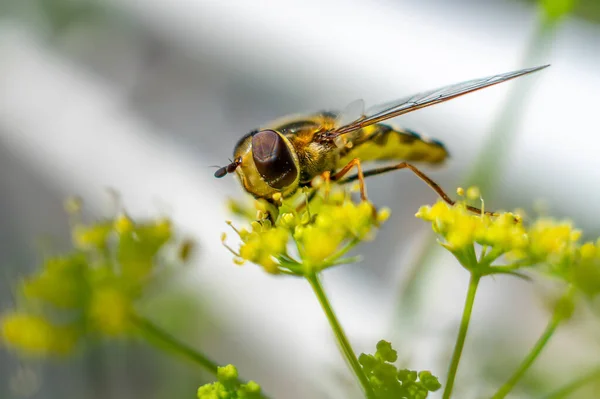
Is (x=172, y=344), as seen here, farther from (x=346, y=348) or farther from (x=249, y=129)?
(x=249, y=129)

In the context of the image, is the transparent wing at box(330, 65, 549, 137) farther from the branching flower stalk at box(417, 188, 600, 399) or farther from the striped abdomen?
the branching flower stalk at box(417, 188, 600, 399)

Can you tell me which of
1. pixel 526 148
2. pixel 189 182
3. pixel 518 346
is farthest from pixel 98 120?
pixel 518 346

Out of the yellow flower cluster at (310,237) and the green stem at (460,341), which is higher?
the yellow flower cluster at (310,237)

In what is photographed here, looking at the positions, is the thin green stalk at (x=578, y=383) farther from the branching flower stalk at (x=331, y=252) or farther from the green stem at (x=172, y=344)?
the green stem at (x=172, y=344)

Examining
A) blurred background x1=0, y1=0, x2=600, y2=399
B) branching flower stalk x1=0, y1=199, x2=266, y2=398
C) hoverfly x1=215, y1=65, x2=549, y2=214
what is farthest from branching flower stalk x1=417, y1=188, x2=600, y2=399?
blurred background x1=0, y1=0, x2=600, y2=399

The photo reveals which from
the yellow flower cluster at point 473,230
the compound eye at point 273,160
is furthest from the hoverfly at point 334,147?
the yellow flower cluster at point 473,230
